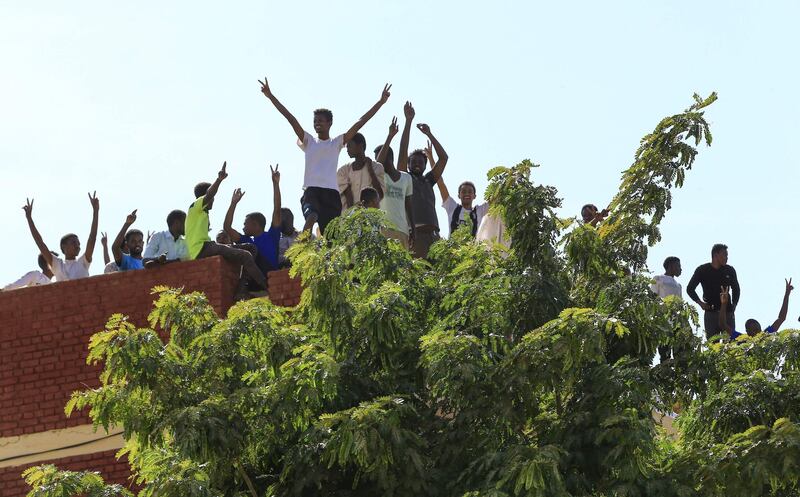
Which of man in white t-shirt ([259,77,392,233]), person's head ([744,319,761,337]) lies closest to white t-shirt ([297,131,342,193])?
man in white t-shirt ([259,77,392,233])

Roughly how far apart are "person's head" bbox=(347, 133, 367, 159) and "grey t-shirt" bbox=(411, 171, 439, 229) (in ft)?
2.44

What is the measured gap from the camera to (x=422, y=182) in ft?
59.5

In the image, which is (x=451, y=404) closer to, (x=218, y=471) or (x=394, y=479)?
(x=394, y=479)

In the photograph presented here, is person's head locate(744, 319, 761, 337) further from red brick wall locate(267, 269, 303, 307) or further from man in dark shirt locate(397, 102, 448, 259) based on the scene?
red brick wall locate(267, 269, 303, 307)

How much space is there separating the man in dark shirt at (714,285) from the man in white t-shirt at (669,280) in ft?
0.68

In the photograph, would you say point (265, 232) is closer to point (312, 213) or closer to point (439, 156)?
point (312, 213)

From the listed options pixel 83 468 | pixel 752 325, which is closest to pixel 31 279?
pixel 83 468

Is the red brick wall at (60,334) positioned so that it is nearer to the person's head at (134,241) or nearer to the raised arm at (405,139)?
the person's head at (134,241)

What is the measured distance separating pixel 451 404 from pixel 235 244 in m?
5.79

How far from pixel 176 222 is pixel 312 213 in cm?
144

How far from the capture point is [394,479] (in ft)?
37.4

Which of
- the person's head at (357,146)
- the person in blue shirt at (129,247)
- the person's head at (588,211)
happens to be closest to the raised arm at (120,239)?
the person in blue shirt at (129,247)

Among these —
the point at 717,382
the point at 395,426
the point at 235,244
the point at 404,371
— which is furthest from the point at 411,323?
→ the point at 235,244

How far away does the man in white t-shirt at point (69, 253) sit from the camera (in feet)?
59.0
